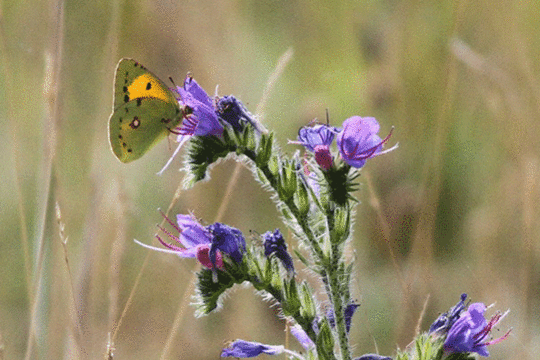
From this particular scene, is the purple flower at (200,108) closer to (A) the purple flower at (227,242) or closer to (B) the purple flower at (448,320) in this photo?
(A) the purple flower at (227,242)

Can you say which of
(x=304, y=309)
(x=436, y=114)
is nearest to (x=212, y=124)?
(x=304, y=309)

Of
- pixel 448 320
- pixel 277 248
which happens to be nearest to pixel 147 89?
pixel 277 248

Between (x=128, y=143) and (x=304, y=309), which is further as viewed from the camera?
(x=128, y=143)

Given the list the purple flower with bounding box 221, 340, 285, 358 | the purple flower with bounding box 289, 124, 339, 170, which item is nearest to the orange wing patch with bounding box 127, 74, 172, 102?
the purple flower with bounding box 289, 124, 339, 170

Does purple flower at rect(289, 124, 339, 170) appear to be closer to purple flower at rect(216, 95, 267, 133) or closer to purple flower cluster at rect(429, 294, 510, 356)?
purple flower at rect(216, 95, 267, 133)

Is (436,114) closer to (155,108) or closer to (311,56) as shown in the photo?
(311,56)
